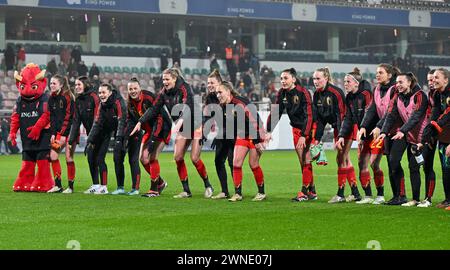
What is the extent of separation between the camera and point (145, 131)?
18156 mm

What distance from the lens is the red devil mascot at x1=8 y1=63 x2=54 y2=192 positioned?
19.0m

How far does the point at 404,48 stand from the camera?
6175cm

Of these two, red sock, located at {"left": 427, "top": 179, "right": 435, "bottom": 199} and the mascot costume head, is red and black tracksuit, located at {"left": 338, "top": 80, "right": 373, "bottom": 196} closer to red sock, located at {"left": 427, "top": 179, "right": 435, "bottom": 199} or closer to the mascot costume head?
red sock, located at {"left": 427, "top": 179, "right": 435, "bottom": 199}

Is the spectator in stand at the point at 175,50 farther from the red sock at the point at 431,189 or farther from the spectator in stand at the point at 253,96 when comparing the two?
the red sock at the point at 431,189

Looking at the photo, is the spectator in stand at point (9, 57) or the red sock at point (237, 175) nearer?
the red sock at point (237, 175)

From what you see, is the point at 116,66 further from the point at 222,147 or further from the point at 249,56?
the point at 222,147

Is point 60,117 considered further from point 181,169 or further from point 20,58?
point 20,58

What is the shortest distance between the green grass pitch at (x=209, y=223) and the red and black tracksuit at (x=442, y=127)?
699mm

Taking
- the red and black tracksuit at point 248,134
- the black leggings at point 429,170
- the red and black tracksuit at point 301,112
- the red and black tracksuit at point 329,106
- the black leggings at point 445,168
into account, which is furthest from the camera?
the red and black tracksuit at point 248,134

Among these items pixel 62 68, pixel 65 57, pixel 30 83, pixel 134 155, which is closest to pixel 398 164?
pixel 134 155

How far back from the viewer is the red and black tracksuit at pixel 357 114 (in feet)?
53.1

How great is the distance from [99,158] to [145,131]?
3.58 ft

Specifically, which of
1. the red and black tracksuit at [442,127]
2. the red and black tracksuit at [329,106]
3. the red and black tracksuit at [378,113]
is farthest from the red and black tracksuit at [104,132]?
the red and black tracksuit at [442,127]

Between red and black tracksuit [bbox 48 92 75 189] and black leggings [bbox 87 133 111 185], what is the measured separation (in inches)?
23.1
